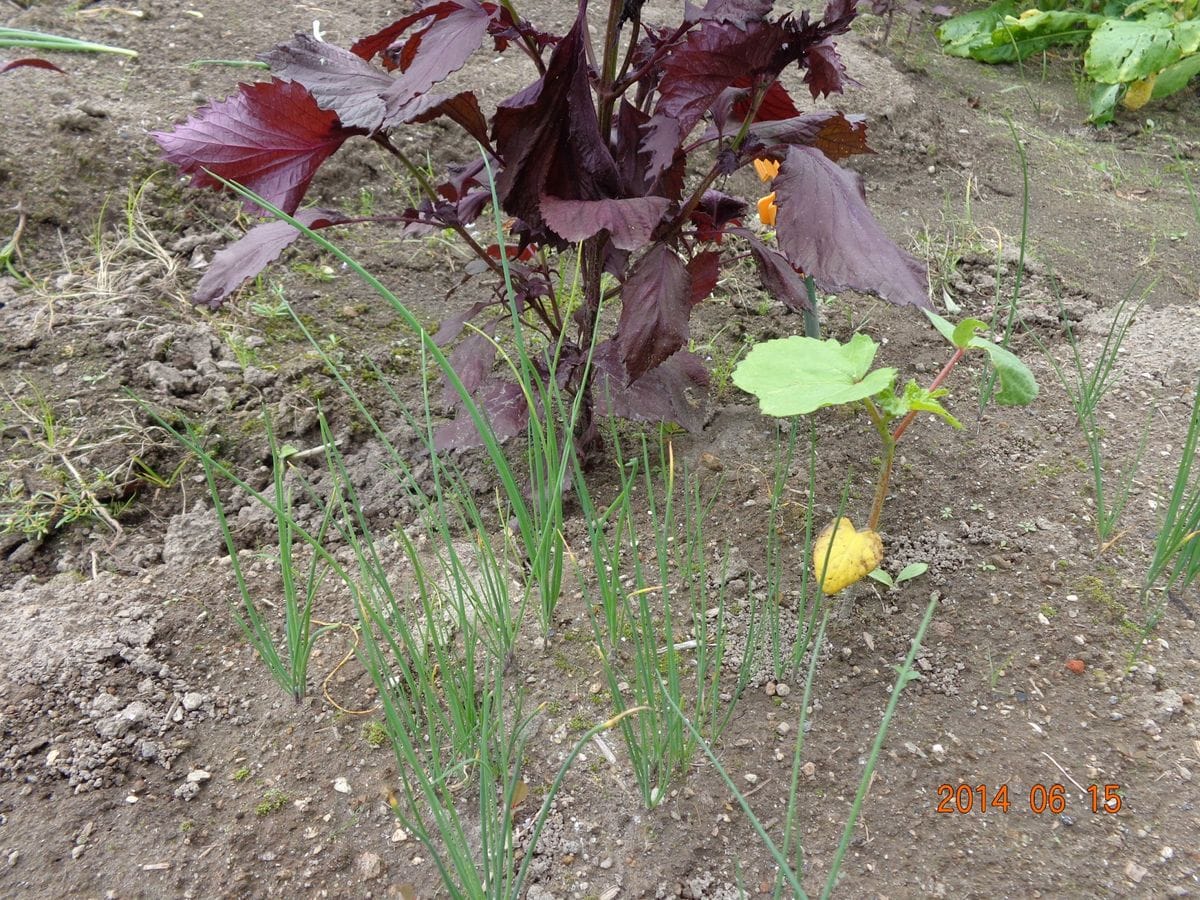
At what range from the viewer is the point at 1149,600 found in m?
1.38

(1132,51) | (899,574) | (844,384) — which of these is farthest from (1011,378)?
(1132,51)

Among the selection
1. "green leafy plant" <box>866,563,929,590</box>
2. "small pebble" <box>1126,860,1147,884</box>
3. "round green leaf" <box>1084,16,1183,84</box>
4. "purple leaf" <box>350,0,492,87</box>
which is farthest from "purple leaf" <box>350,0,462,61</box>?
"round green leaf" <box>1084,16,1183,84</box>

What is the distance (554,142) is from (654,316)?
0.92 ft

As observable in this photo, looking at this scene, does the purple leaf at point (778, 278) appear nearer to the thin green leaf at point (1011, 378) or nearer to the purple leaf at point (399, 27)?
the thin green leaf at point (1011, 378)

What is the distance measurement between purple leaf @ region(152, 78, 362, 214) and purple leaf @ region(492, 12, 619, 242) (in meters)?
0.22

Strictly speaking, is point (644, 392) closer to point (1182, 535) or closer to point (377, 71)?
point (377, 71)

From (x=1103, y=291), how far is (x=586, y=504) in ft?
5.62

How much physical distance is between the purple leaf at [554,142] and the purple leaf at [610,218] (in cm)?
6

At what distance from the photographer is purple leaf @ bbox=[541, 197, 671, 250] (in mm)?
1114

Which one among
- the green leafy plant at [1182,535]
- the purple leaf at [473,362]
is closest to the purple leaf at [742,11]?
the purple leaf at [473,362]

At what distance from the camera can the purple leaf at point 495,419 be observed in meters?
1.44

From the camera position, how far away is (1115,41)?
3.14m

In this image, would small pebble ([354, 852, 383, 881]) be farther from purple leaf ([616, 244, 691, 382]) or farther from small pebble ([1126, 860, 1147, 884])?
small pebble ([1126, 860, 1147, 884])

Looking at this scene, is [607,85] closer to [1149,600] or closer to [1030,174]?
[1149,600]
